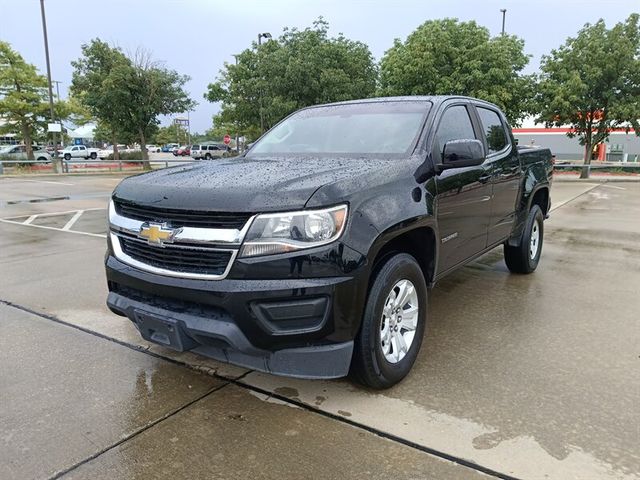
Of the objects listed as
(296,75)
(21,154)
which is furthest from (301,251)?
(21,154)

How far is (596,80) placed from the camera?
2095 centimetres

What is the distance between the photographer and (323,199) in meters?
2.64

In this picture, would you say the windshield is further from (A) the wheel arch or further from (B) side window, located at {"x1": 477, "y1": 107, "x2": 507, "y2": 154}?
(B) side window, located at {"x1": 477, "y1": 107, "x2": 507, "y2": 154}

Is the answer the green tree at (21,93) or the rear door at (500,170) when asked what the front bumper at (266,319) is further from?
the green tree at (21,93)

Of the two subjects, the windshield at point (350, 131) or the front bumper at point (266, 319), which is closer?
the front bumper at point (266, 319)

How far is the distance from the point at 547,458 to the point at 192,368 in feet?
7.31

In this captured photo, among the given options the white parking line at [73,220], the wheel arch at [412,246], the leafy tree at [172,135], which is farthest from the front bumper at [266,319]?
the leafy tree at [172,135]

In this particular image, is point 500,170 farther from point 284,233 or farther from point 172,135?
point 172,135

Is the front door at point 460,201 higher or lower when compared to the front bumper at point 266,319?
higher

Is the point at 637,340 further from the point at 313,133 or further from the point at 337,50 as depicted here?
the point at 337,50

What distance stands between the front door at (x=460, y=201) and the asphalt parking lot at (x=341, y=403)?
679mm

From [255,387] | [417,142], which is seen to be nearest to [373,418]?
[255,387]

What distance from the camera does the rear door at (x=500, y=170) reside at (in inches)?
185

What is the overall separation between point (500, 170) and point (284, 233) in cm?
289
